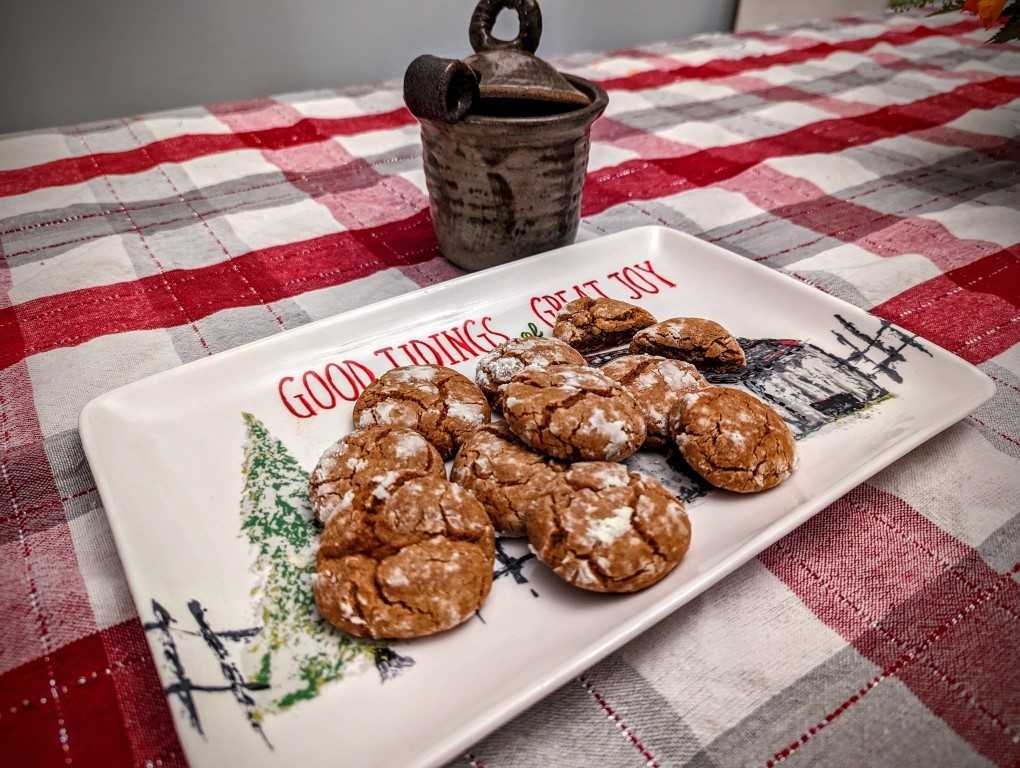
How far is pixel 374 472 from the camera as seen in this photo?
2.44 feet

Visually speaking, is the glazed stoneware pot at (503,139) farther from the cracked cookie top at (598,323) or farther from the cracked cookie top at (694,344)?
the cracked cookie top at (694,344)

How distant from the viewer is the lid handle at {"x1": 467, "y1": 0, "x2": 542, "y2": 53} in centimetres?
112

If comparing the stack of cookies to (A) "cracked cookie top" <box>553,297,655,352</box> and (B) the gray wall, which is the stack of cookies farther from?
(B) the gray wall

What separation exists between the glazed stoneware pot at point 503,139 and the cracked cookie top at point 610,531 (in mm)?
575

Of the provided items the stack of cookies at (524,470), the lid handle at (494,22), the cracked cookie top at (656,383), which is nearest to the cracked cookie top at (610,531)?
the stack of cookies at (524,470)

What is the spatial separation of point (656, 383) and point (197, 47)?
2029 millimetres

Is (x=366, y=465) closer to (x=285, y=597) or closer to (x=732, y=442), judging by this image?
(x=285, y=597)

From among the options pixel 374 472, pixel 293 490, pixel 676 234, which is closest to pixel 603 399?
pixel 374 472

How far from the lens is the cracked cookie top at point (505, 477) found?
0.72 m

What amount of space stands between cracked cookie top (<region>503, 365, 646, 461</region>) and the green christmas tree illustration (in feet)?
0.86

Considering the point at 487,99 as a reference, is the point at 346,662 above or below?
below

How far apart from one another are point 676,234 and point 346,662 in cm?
93

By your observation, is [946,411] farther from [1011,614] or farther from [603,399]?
[603,399]

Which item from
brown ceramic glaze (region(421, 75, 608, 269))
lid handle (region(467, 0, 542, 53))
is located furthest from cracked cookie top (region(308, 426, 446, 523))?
lid handle (region(467, 0, 542, 53))
